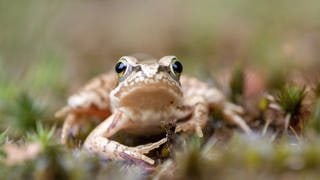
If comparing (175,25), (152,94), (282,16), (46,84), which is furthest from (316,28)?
(152,94)

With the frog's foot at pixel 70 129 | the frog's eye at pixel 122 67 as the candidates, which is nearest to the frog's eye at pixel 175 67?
the frog's eye at pixel 122 67

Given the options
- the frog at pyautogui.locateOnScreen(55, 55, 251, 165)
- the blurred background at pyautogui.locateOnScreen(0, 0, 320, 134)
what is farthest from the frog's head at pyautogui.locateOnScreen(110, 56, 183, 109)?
the blurred background at pyautogui.locateOnScreen(0, 0, 320, 134)

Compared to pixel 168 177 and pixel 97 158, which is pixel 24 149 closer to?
pixel 97 158

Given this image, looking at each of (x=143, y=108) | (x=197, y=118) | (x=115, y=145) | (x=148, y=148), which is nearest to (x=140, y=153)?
(x=148, y=148)

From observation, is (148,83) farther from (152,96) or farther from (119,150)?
(119,150)

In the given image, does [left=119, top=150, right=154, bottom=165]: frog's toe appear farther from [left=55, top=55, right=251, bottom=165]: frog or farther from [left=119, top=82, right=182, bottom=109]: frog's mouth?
[left=119, top=82, right=182, bottom=109]: frog's mouth

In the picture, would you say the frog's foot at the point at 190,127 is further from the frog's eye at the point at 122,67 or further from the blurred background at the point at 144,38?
the blurred background at the point at 144,38
